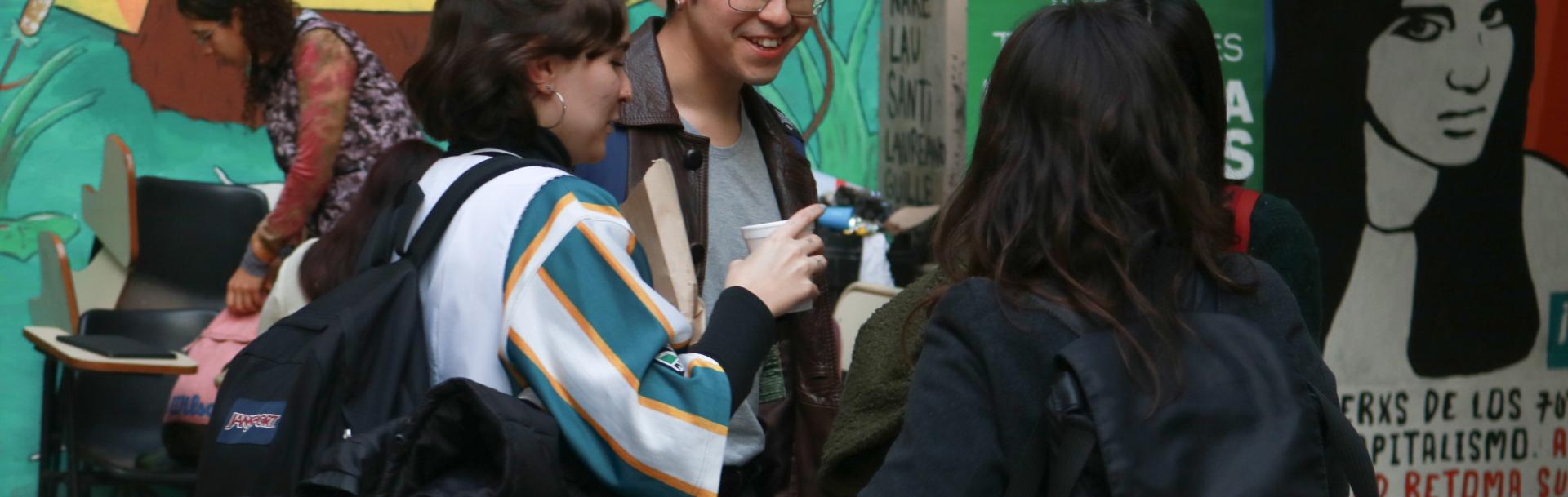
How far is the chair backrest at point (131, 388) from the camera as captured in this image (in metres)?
5.55

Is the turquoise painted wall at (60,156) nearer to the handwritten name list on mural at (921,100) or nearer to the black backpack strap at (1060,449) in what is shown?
the handwritten name list on mural at (921,100)

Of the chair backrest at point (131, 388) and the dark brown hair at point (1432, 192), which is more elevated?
the dark brown hair at point (1432, 192)

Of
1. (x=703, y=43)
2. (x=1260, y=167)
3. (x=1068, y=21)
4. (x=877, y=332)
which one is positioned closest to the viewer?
(x=1068, y=21)

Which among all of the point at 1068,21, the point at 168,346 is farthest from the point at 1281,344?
the point at 168,346

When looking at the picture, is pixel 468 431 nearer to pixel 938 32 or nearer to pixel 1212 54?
pixel 1212 54

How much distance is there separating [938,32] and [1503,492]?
2.10m

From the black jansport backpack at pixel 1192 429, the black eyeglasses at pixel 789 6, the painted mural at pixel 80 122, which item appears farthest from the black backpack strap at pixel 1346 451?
the painted mural at pixel 80 122

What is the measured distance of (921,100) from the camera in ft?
17.1

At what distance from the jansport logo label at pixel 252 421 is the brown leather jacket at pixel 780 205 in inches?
32.6

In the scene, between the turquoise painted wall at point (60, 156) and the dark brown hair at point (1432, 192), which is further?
the turquoise painted wall at point (60, 156)

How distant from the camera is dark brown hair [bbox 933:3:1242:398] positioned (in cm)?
167

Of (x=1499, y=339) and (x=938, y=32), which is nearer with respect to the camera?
(x=1499, y=339)

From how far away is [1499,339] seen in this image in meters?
4.45

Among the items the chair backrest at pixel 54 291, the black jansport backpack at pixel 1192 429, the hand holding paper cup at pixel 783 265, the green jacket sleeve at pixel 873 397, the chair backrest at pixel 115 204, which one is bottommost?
the chair backrest at pixel 54 291
